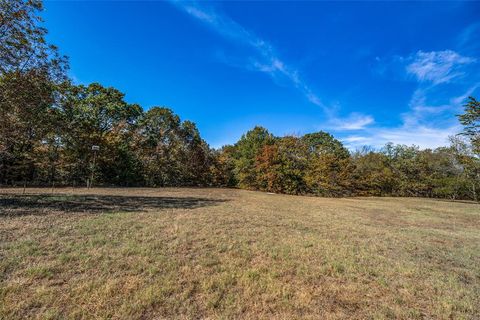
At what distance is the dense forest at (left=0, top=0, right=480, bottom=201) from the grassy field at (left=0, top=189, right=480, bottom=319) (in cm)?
528

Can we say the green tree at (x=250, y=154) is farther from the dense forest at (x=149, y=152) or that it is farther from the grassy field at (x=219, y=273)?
the grassy field at (x=219, y=273)

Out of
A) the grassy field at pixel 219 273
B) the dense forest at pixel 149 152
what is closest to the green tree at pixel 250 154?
the dense forest at pixel 149 152

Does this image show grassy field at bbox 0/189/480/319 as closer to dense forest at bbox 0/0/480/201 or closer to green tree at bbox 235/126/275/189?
dense forest at bbox 0/0/480/201

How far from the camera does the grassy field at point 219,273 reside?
107 inches

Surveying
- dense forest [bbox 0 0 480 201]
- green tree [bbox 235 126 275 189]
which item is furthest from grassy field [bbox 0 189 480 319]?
green tree [bbox 235 126 275 189]

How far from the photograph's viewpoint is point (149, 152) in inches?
1057

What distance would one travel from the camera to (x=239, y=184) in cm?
3281

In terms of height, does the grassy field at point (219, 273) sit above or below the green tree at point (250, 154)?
below

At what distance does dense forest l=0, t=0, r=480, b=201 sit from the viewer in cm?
840

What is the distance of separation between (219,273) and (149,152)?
2544 centimetres

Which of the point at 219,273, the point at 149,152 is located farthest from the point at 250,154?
the point at 219,273

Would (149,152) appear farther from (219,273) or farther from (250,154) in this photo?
(219,273)

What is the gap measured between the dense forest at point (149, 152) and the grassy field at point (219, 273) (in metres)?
5.28

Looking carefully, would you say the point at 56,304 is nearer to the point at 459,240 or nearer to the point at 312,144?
the point at 459,240
